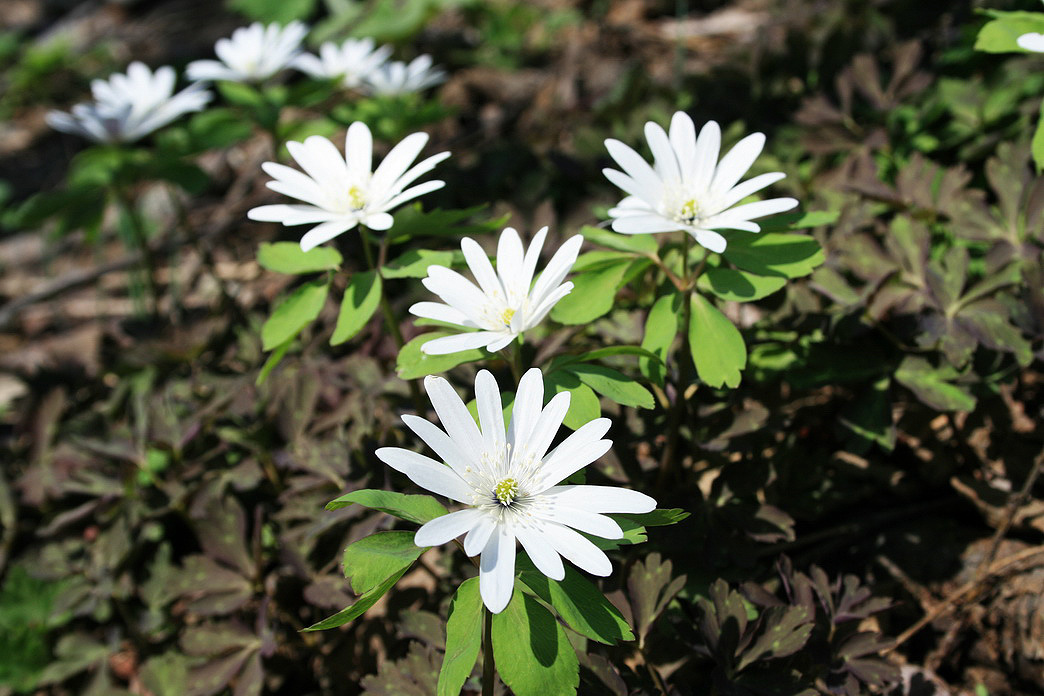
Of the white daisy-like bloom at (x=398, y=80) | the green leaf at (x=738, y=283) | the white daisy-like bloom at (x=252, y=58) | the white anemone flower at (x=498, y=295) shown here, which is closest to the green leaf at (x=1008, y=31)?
the green leaf at (x=738, y=283)

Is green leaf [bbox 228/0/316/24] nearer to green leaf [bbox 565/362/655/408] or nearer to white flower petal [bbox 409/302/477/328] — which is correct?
white flower petal [bbox 409/302/477/328]

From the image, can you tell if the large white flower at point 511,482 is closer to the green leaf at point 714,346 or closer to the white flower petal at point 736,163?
the green leaf at point 714,346

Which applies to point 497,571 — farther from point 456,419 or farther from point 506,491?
point 456,419

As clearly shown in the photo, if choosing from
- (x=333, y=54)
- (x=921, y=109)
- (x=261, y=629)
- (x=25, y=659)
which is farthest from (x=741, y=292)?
(x=25, y=659)

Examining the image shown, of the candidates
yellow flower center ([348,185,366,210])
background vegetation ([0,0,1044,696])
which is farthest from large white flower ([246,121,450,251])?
background vegetation ([0,0,1044,696])

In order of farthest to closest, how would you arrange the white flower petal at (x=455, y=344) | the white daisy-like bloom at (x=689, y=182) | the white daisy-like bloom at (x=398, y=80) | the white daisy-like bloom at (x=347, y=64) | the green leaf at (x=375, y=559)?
the white daisy-like bloom at (x=398, y=80) < the white daisy-like bloom at (x=347, y=64) < the white daisy-like bloom at (x=689, y=182) < the white flower petal at (x=455, y=344) < the green leaf at (x=375, y=559)

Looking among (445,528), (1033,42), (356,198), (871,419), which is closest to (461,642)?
(445,528)
